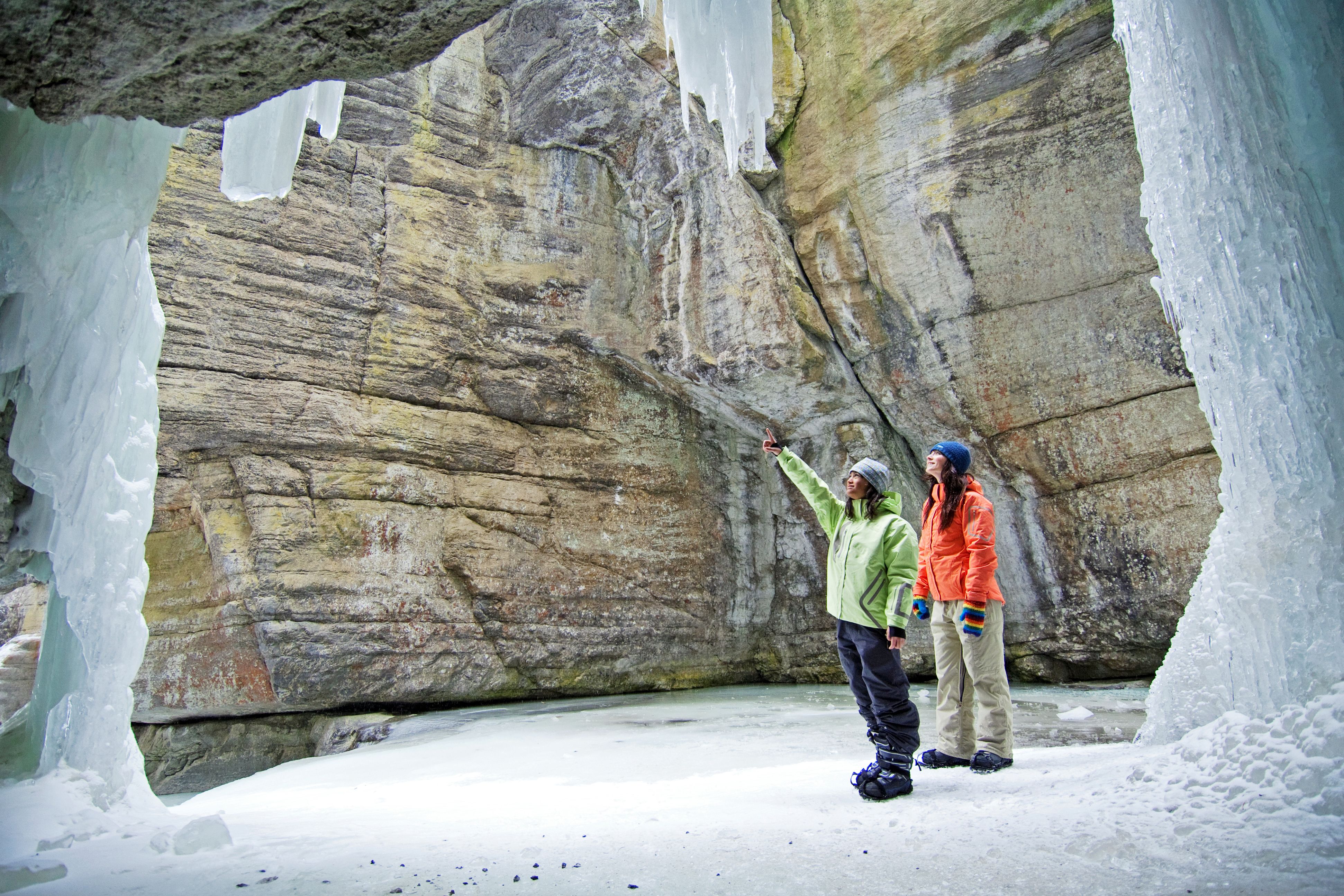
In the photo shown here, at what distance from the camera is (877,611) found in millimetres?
3311

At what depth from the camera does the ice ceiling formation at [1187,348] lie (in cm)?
256

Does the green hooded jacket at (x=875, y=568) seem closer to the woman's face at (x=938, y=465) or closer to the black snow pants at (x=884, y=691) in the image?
the black snow pants at (x=884, y=691)

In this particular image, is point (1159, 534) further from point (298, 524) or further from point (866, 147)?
point (298, 524)

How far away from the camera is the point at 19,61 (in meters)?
2.20

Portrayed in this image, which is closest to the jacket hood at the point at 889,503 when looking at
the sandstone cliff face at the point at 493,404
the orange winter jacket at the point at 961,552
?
the orange winter jacket at the point at 961,552

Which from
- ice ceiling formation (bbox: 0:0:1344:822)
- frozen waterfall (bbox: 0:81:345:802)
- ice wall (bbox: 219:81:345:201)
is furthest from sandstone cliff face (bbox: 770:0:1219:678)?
frozen waterfall (bbox: 0:81:345:802)

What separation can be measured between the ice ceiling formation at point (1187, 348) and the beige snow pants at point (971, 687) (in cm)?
63

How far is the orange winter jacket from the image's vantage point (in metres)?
3.67

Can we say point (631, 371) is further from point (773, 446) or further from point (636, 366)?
point (773, 446)

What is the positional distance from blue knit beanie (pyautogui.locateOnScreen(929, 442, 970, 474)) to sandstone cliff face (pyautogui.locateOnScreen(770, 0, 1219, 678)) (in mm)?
3277

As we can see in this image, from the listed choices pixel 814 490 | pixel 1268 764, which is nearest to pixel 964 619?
pixel 814 490

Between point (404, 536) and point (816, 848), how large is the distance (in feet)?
18.5

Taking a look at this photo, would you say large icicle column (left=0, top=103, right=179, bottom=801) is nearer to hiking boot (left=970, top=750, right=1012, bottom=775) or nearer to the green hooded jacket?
the green hooded jacket

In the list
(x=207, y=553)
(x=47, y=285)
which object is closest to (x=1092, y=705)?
(x=47, y=285)
